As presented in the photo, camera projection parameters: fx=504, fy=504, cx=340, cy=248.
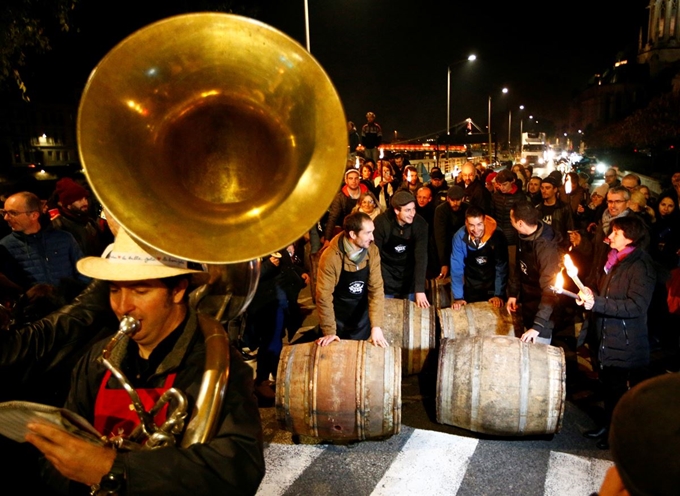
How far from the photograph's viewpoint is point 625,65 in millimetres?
104000

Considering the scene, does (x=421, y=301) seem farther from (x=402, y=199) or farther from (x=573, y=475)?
(x=573, y=475)

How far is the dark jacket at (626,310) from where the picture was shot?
13.6 ft

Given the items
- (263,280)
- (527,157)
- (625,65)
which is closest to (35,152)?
(527,157)

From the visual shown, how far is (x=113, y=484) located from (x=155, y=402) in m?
0.36

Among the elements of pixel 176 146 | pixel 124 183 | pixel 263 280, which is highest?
pixel 176 146

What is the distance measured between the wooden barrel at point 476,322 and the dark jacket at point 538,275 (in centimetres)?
29

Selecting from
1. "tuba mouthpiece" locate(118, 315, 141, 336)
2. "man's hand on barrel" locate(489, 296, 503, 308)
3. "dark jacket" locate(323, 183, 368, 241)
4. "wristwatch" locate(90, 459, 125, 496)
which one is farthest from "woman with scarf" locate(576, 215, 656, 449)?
"dark jacket" locate(323, 183, 368, 241)

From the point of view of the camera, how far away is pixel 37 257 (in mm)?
5000

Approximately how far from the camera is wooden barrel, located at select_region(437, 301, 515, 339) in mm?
5156

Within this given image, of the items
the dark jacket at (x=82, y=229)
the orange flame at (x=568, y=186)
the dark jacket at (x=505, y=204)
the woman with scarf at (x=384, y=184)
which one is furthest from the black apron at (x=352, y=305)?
the orange flame at (x=568, y=186)

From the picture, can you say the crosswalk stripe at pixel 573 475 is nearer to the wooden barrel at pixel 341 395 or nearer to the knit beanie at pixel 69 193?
the wooden barrel at pixel 341 395

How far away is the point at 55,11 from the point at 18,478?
8942 mm

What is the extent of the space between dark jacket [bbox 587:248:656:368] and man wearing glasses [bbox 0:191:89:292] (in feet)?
15.5

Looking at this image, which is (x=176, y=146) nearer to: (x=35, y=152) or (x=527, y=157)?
(x=527, y=157)
